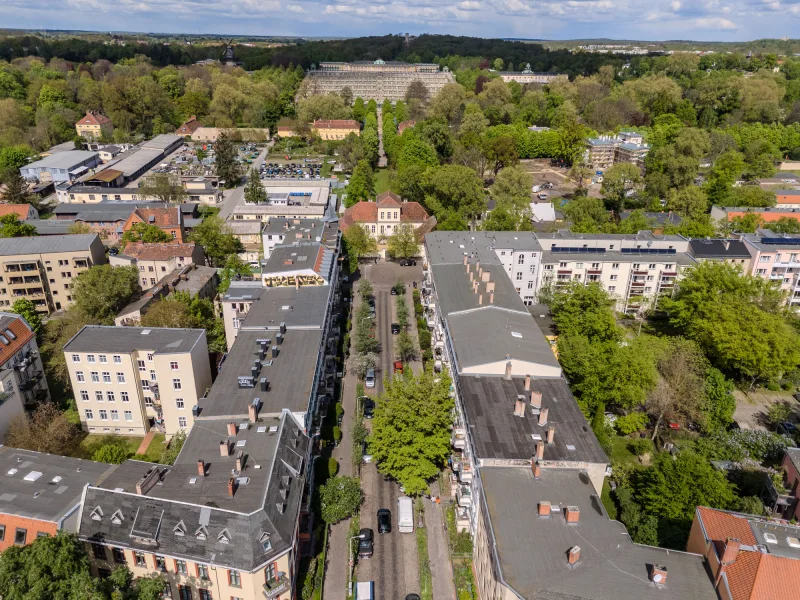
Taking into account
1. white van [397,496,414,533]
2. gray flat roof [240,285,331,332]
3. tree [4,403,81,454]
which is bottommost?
white van [397,496,414,533]

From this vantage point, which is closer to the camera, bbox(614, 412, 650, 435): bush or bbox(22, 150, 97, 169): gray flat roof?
bbox(614, 412, 650, 435): bush

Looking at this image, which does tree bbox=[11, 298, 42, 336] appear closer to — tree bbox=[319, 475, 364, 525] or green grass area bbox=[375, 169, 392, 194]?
tree bbox=[319, 475, 364, 525]

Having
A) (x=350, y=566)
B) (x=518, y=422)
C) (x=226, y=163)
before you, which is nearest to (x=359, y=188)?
(x=226, y=163)

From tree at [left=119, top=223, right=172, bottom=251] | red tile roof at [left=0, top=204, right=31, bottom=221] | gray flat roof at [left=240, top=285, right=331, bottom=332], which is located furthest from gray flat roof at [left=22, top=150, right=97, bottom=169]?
gray flat roof at [left=240, top=285, right=331, bottom=332]

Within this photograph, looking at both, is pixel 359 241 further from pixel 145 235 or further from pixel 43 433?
pixel 43 433

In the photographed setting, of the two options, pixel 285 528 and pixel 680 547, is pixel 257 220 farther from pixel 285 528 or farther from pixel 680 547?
pixel 680 547

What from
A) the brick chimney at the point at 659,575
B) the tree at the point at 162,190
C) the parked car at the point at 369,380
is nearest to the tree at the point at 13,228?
the tree at the point at 162,190

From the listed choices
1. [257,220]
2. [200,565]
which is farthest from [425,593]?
[257,220]
